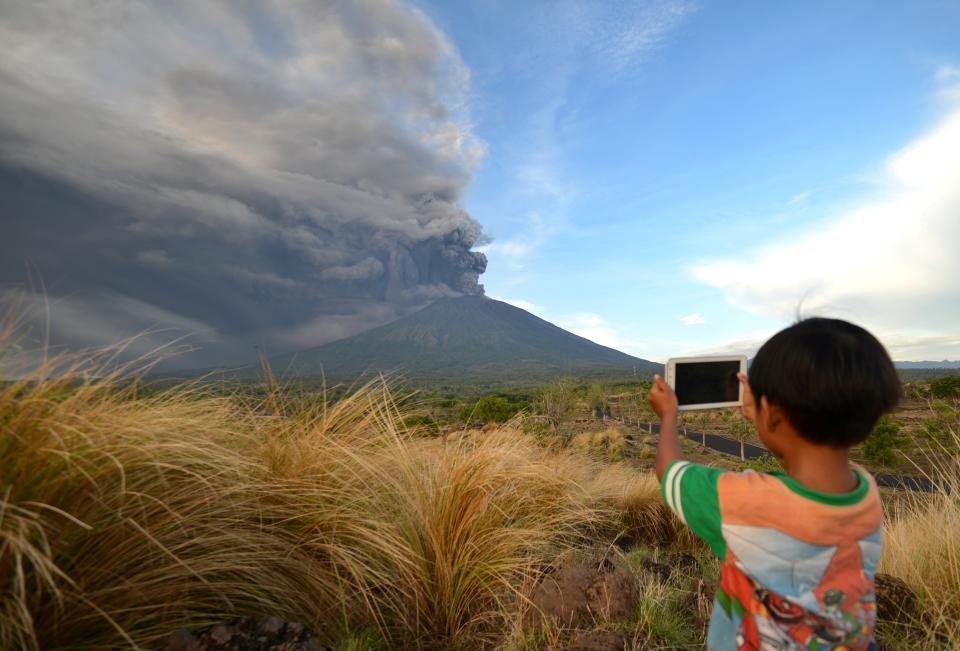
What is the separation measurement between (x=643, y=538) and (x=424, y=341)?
16616 centimetres

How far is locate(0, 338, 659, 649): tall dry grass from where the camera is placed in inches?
66.9

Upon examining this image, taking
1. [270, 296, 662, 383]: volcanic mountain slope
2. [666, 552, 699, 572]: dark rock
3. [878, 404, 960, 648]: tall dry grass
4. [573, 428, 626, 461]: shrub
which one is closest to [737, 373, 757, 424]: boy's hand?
[878, 404, 960, 648]: tall dry grass

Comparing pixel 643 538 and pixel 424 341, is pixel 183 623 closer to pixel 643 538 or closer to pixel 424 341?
pixel 643 538

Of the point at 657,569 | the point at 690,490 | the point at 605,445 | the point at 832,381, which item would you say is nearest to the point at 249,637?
the point at 690,490

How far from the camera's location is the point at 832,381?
1250 millimetres

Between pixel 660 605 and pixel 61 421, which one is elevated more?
pixel 61 421

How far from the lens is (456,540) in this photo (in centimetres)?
265

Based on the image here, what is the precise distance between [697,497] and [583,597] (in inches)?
56.4

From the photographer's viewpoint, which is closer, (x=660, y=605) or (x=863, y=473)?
(x=863, y=473)

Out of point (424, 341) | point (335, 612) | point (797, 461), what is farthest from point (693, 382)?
point (424, 341)

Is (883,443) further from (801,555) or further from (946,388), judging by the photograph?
(801,555)

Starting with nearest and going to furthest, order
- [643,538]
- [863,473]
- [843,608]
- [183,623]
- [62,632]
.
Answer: [843,608]
[863,473]
[62,632]
[183,623]
[643,538]

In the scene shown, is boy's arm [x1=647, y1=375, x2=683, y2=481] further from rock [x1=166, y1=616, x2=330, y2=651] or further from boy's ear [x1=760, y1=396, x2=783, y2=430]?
rock [x1=166, y1=616, x2=330, y2=651]

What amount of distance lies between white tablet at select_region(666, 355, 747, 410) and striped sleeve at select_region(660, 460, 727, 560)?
0.93 feet
